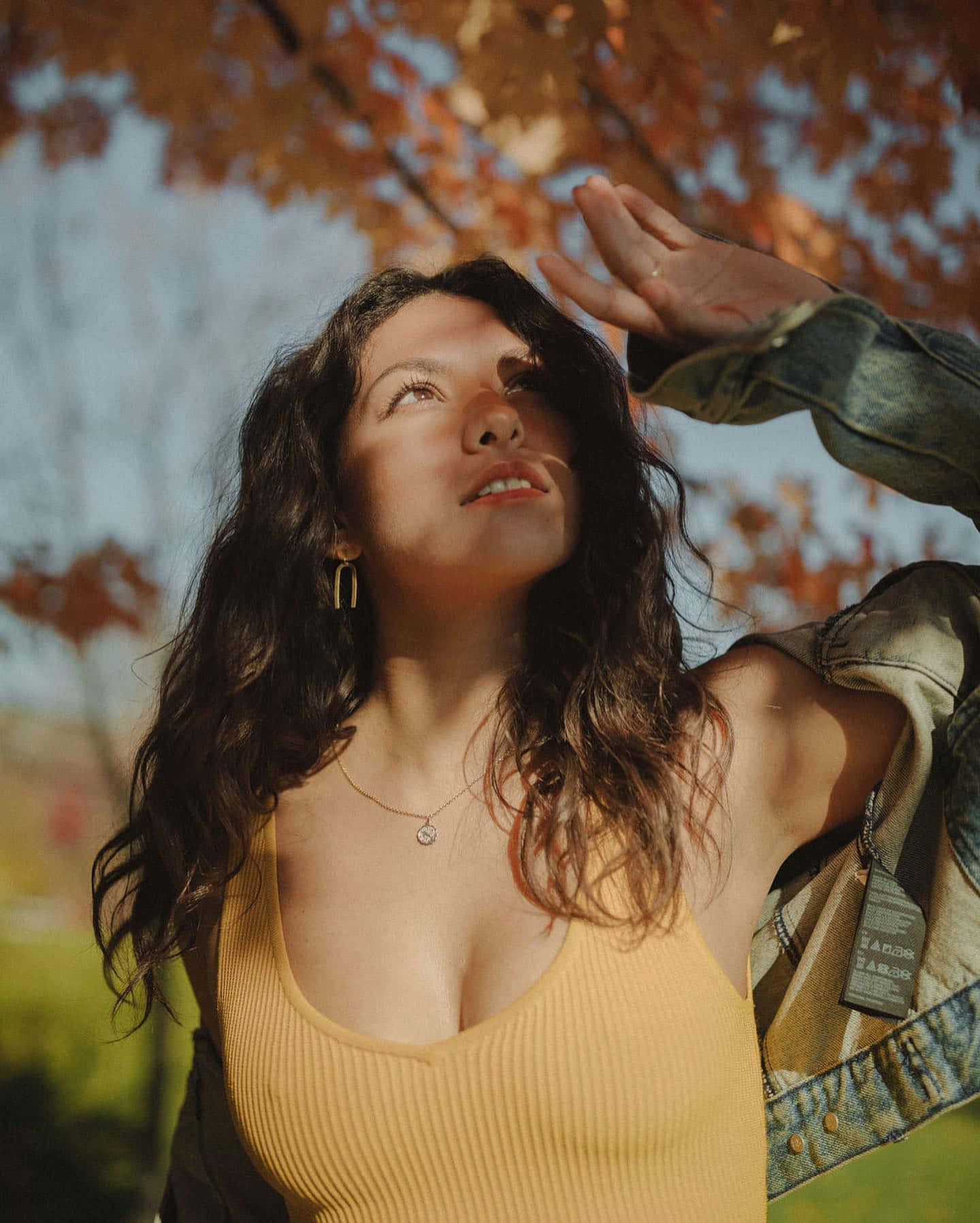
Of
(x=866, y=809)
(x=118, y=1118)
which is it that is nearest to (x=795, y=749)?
(x=866, y=809)

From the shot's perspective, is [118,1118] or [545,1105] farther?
[118,1118]

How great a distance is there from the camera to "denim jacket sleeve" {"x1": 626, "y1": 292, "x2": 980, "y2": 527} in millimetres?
1304

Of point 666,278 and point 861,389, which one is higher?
point 666,278

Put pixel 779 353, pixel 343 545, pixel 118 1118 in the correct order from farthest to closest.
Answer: pixel 118 1118 → pixel 343 545 → pixel 779 353

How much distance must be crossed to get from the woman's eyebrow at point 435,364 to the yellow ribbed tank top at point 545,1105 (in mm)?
891

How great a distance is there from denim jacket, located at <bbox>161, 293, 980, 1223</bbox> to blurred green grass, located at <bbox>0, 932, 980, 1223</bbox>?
1.75 meters

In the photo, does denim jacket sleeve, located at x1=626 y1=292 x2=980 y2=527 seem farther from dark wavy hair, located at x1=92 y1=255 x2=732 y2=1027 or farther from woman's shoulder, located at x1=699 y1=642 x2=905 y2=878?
dark wavy hair, located at x1=92 y1=255 x2=732 y2=1027

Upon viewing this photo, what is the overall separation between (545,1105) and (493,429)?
3.10 ft

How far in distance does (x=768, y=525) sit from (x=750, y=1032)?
5.32ft

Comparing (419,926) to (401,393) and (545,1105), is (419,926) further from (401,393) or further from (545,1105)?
(401,393)

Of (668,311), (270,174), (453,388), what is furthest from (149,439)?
(668,311)

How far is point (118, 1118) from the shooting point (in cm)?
376

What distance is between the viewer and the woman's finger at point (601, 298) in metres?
1.33

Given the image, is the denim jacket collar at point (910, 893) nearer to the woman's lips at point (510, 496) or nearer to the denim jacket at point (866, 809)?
the denim jacket at point (866, 809)
